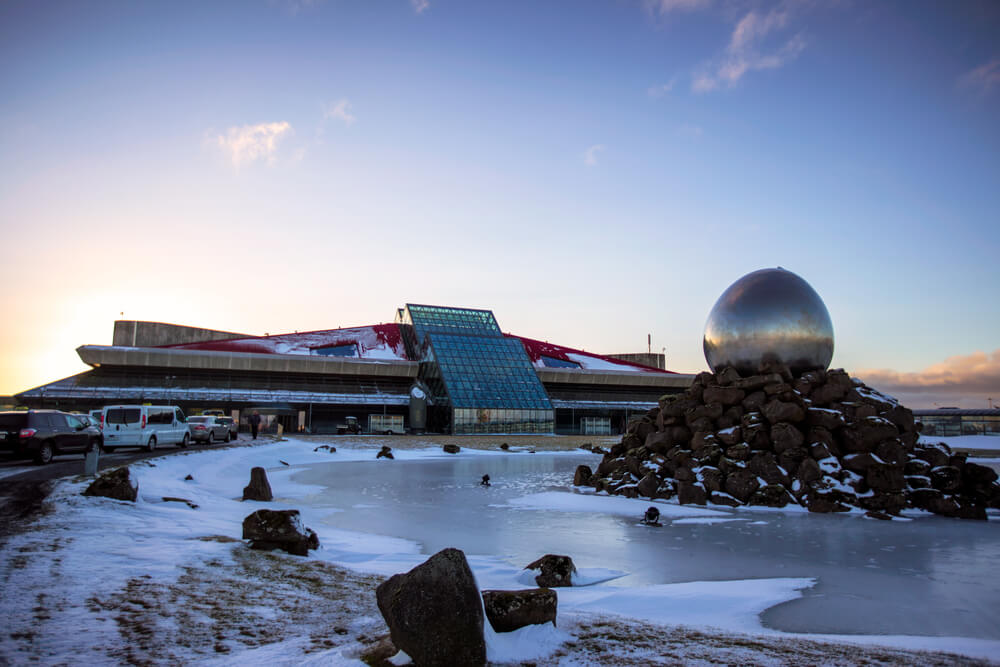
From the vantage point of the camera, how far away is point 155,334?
71625mm

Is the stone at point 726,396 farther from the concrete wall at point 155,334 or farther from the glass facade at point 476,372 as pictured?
the concrete wall at point 155,334

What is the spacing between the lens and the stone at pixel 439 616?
4.15 m

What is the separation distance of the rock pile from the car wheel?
52.9 ft

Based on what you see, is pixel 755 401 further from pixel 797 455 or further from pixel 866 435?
pixel 866 435

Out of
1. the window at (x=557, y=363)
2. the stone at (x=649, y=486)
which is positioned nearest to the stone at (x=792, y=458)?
the stone at (x=649, y=486)

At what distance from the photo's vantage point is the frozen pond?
613cm

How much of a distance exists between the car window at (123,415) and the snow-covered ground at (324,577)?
11505mm

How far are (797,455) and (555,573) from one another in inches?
397

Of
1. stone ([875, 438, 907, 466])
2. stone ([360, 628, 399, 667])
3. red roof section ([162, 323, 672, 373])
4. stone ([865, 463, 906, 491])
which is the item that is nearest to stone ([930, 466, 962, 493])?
stone ([875, 438, 907, 466])

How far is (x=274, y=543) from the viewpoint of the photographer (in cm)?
806

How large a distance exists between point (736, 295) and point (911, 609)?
12.4 m

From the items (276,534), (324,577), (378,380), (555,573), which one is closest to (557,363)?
(378,380)

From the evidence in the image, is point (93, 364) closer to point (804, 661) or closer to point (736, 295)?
point (736, 295)

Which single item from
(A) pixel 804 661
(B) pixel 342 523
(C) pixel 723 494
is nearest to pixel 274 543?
(B) pixel 342 523
